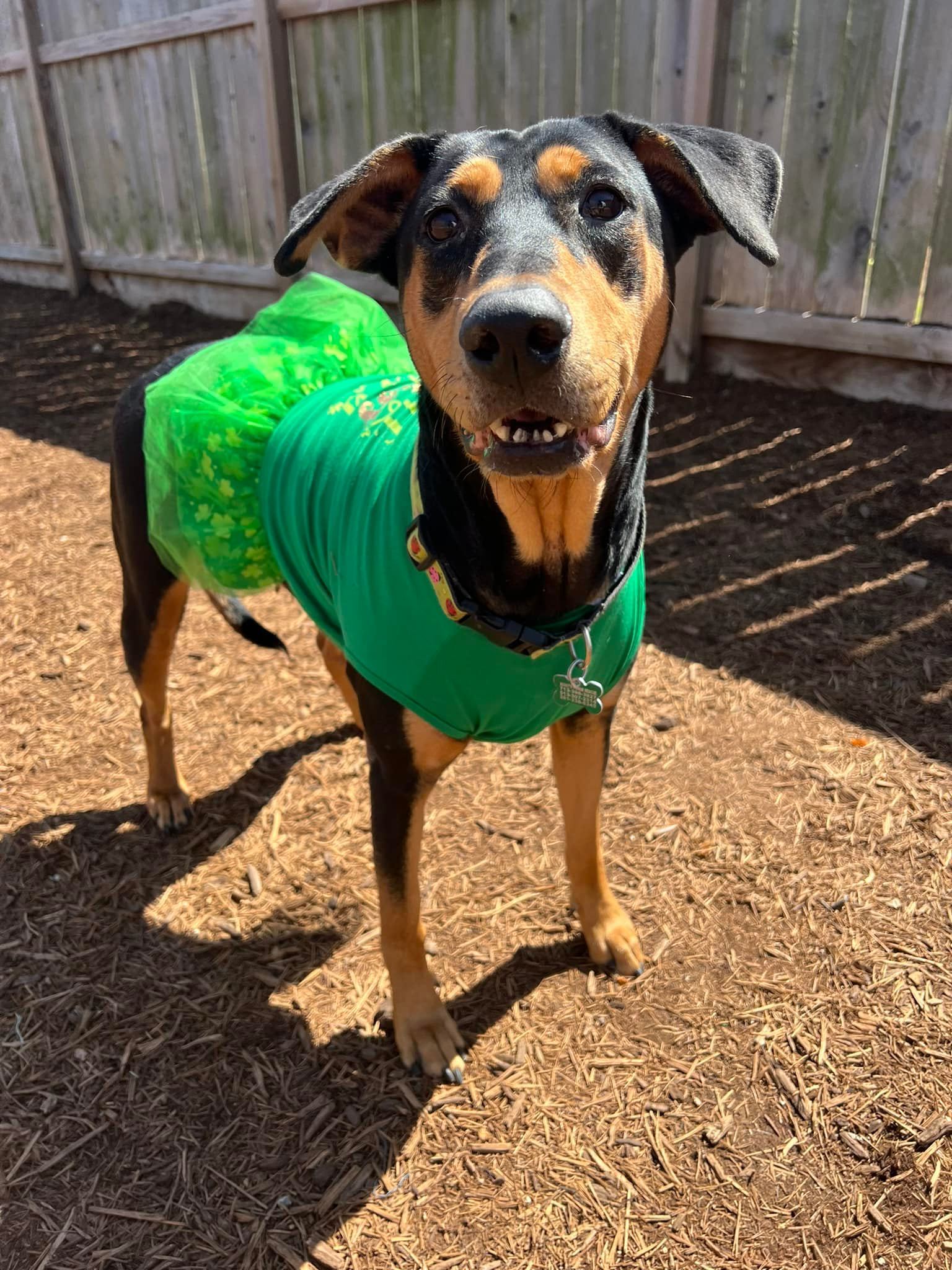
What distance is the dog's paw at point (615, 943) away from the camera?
2.69 m

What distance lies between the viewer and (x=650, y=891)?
9.75 feet

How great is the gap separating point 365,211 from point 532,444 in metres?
1.01

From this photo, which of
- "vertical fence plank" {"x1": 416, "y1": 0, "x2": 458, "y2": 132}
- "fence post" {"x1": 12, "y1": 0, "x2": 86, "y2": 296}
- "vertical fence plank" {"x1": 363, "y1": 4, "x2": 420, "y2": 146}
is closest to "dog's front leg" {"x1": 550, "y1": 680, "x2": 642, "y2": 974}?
"vertical fence plank" {"x1": 416, "y1": 0, "x2": 458, "y2": 132}

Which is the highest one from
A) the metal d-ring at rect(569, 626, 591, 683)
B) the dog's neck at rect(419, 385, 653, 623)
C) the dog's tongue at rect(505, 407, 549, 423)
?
the dog's tongue at rect(505, 407, 549, 423)

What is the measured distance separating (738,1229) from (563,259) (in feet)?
6.86

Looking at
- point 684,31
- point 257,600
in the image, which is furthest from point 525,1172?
point 684,31

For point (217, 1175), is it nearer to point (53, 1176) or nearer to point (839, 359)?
point (53, 1176)

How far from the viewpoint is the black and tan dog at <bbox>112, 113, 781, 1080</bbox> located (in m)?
1.74

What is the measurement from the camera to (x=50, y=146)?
10.4 meters

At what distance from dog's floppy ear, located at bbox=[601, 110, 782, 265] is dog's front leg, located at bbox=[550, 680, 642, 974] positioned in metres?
1.24

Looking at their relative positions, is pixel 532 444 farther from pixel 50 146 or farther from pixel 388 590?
pixel 50 146

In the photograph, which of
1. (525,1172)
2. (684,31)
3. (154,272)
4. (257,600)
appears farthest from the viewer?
(154,272)

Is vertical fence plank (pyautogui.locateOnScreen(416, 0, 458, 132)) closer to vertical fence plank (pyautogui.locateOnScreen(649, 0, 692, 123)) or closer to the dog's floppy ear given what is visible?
vertical fence plank (pyautogui.locateOnScreen(649, 0, 692, 123))

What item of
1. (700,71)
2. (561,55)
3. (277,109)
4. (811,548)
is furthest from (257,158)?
(811,548)
